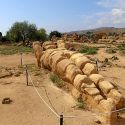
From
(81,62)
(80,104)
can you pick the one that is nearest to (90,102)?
(80,104)

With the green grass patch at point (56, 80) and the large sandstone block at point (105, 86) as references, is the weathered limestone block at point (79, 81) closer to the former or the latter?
the large sandstone block at point (105, 86)

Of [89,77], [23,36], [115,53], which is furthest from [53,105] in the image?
[23,36]

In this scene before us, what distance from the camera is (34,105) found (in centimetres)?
1114

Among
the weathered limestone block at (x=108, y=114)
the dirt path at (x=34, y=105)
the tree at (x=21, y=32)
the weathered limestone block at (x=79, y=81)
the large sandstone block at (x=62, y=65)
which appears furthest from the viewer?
the tree at (x=21, y=32)

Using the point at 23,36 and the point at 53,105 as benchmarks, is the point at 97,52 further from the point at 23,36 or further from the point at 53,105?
the point at 23,36

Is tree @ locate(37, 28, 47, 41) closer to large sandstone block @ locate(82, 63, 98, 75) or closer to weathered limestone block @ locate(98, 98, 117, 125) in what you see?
large sandstone block @ locate(82, 63, 98, 75)

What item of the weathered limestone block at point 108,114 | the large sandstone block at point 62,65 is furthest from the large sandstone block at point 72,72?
the weathered limestone block at point 108,114

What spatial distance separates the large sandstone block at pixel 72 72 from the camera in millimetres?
12328

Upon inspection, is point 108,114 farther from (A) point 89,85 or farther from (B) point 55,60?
(B) point 55,60

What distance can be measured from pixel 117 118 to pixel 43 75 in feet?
20.4

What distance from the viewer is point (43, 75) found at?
15383mm

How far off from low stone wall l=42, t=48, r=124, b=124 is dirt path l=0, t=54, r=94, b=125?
1.45 feet

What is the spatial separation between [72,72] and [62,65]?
1.16 m

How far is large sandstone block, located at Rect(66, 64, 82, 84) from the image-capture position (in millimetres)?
12328
